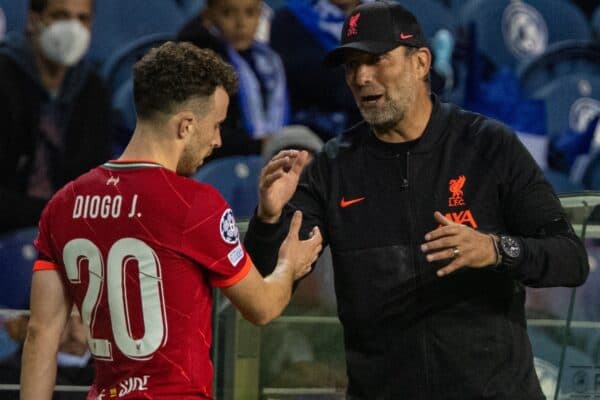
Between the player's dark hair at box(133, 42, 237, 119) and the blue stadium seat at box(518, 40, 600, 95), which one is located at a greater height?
the blue stadium seat at box(518, 40, 600, 95)

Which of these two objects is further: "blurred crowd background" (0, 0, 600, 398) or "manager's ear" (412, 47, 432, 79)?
"blurred crowd background" (0, 0, 600, 398)

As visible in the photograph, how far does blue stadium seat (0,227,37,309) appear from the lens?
4.64 meters

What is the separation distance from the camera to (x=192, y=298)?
2.22 meters

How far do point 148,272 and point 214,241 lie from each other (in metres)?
0.14

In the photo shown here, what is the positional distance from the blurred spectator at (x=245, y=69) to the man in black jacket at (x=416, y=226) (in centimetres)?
232

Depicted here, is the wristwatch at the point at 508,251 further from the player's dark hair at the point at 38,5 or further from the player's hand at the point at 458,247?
the player's dark hair at the point at 38,5

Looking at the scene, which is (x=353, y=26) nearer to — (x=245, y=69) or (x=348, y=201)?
(x=348, y=201)

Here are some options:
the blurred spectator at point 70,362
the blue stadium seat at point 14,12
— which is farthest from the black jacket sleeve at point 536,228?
the blue stadium seat at point 14,12

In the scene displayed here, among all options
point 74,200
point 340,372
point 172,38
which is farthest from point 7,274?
point 74,200

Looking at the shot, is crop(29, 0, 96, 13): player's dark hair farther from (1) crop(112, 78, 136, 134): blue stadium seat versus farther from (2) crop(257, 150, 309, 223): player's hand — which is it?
(2) crop(257, 150, 309, 223): player's hand

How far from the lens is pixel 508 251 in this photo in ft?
7.86

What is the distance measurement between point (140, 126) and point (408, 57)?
2.43ft

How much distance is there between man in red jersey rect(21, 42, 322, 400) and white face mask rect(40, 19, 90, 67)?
2.58m

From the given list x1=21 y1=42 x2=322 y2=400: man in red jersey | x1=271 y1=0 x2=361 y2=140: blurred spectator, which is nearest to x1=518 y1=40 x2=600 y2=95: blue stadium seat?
x1=271 y1=0 x2=361 y2=140: blurred spectator
